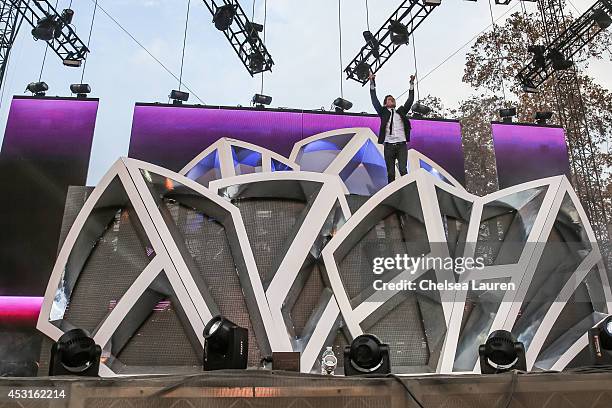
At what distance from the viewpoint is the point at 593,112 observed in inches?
660

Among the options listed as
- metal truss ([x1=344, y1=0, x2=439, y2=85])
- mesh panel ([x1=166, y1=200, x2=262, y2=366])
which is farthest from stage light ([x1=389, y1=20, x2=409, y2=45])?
mesh panel ([x1=166, y1=200, x2=262, y2=366])

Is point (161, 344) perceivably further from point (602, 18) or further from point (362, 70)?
point (602, 18)

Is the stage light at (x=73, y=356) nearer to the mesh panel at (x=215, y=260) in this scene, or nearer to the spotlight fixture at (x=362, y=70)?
the mesh panel at (x=215, y=260)

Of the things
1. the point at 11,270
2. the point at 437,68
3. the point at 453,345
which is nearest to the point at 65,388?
the point at 453,345

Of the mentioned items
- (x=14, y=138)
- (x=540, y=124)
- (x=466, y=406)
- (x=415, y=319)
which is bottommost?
(x=466, y=406)

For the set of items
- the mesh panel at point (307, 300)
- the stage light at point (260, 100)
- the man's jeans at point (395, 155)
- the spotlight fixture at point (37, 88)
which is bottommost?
the mesh panel at point (307, 300)

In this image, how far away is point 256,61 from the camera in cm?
1173

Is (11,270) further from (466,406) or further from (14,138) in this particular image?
(466,406)

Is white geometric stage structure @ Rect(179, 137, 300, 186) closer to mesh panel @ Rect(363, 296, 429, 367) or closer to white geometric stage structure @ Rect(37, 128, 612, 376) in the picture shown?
white geometric stage structure @ Rect(37, 128, 612, 376)

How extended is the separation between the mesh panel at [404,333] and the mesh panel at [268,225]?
1378 millimetres

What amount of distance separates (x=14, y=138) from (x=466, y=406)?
37.1ft

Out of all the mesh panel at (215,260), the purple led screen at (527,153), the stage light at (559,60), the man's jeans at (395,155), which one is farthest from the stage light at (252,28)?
the stage light at (559,60)

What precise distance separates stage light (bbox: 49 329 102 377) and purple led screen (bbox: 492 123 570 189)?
33.5 feet

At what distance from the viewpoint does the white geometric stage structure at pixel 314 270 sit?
529cm
